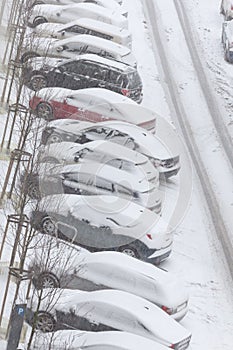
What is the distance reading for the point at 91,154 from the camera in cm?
3053

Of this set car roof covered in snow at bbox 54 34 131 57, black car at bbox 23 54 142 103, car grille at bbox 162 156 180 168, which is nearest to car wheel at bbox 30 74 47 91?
black car at bbox 23 54 142 103

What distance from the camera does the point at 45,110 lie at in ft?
110

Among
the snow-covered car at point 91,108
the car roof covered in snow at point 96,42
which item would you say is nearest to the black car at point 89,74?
the snow-covered car at point 91,108

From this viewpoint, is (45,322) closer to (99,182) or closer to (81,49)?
(99,182)

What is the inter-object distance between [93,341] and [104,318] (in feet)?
5.63

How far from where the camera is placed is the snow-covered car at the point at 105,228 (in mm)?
27125

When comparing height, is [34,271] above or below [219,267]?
above

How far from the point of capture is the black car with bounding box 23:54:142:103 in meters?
35.3

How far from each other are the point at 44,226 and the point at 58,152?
13.1ft

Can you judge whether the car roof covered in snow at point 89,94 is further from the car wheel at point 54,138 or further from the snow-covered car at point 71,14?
the snow-covered car at point 71,14

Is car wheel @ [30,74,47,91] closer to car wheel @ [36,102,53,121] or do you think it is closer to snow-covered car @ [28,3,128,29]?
car wheel @ [36,102,53,121]

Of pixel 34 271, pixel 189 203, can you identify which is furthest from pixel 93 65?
pixel 34 271

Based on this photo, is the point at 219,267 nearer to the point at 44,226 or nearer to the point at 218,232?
the point at 218,232

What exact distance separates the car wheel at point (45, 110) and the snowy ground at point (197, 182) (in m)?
3.21
